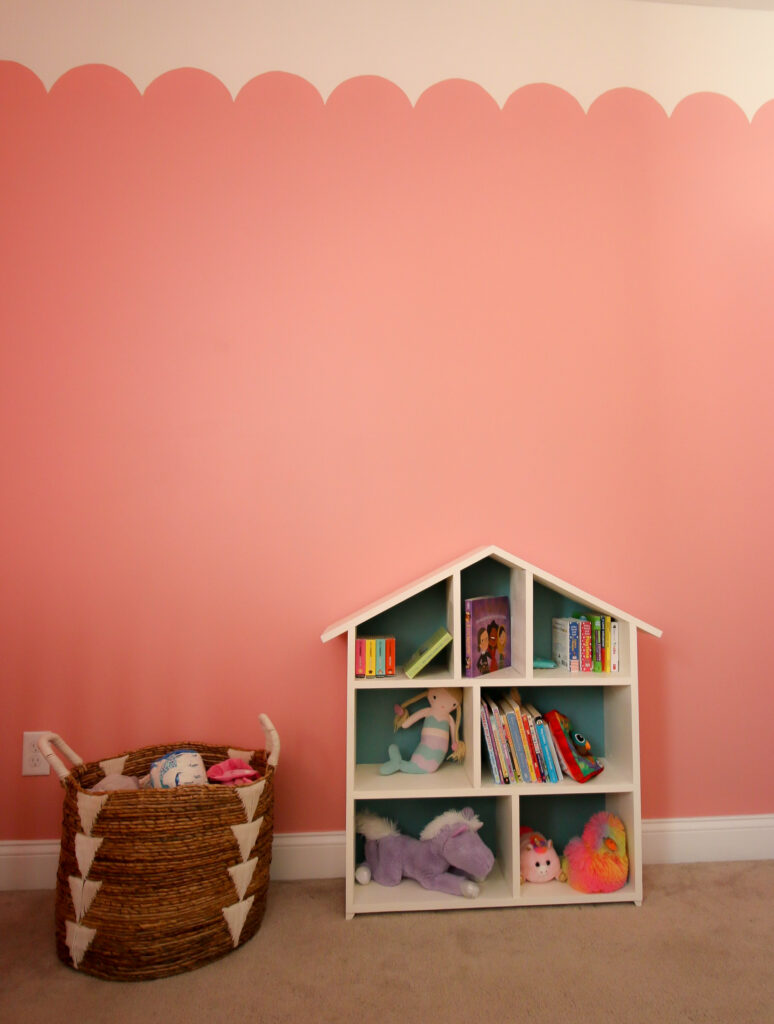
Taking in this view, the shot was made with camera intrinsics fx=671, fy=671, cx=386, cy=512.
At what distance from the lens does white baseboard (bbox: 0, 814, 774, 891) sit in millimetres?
1699

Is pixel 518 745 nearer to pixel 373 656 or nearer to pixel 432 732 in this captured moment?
pixel 432 732

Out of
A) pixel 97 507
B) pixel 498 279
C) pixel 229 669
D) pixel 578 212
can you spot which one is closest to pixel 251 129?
pixel 498 279

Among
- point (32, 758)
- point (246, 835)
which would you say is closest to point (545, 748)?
point (246, 835)

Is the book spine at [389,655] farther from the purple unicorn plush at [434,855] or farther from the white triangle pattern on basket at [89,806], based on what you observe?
the white triangle pattern on basket at [89,806]

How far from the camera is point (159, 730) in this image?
176 cm

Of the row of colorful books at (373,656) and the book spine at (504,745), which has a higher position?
the row of colorful books at (373,656)

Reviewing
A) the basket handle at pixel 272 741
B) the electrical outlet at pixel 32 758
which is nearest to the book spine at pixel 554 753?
the basket handle at pixel 272 741

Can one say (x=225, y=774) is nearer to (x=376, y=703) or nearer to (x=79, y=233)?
(x=376, y=703)

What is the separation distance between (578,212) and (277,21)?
39.4 inches

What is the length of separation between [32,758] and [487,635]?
47.5 inches

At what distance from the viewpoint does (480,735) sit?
63.9 inches

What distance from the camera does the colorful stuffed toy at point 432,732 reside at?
170 cm

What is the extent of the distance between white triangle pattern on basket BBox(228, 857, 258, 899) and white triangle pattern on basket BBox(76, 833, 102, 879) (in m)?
0.27

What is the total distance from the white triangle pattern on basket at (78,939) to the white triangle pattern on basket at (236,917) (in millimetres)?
257
